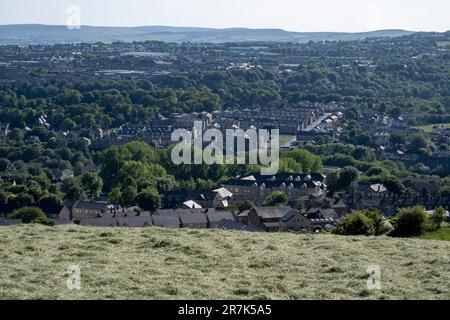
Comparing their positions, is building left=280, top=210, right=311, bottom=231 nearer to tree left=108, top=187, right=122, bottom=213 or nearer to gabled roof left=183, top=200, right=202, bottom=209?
gabled roof left=183, top=200, right=202, bottom=209

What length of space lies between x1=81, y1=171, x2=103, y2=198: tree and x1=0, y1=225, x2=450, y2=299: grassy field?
26.7m

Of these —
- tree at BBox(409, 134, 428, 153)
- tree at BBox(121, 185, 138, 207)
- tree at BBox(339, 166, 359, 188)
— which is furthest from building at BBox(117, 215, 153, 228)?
tree at BBox(409, 134, 428, 153)

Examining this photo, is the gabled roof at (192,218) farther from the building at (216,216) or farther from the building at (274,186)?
the building at (274,186)

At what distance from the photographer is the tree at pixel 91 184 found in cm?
4000

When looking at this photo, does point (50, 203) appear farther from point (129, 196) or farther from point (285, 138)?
point (285, 138)

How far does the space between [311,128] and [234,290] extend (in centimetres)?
5868

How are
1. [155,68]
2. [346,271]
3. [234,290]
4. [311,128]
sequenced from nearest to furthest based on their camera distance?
[234,290], [346,271], [311,128], [155,68]

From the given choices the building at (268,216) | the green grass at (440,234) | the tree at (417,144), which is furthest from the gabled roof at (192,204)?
the tree at (417,144)

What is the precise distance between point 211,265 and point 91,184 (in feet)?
99.1

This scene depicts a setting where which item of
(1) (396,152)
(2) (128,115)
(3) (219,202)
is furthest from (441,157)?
(2) (128,115)

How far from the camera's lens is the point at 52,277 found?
953 centimetres

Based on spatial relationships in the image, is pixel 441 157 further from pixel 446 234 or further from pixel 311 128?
pixel 446 234

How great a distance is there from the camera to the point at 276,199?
118 ft
